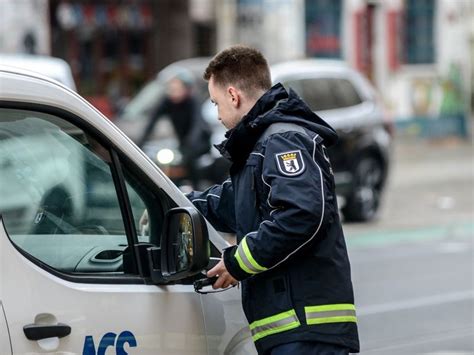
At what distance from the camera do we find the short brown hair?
403cm

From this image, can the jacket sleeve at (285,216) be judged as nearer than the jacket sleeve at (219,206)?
Yes

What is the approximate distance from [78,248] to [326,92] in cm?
1228

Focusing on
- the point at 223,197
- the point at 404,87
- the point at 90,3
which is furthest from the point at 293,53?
the point at 223,197

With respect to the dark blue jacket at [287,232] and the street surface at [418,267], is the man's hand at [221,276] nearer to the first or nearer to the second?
the dark blue jacket at [287,232]

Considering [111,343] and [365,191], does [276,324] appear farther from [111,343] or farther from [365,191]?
[365,191]

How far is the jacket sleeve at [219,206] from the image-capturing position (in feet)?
14.4

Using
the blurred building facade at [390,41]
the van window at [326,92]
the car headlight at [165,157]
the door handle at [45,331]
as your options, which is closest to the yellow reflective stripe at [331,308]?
the door handle at [45,331]

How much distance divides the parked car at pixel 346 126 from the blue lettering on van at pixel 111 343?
11.4 metres

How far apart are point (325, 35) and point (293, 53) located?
132 cm

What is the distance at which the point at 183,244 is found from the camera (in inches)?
150

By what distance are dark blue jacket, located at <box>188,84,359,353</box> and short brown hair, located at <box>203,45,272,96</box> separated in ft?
0.23

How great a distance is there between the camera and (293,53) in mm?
28672

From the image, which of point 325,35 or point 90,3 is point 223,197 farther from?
point 325,35

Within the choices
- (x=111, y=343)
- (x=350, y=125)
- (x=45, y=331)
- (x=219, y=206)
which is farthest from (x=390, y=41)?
(x=45, y=331)
